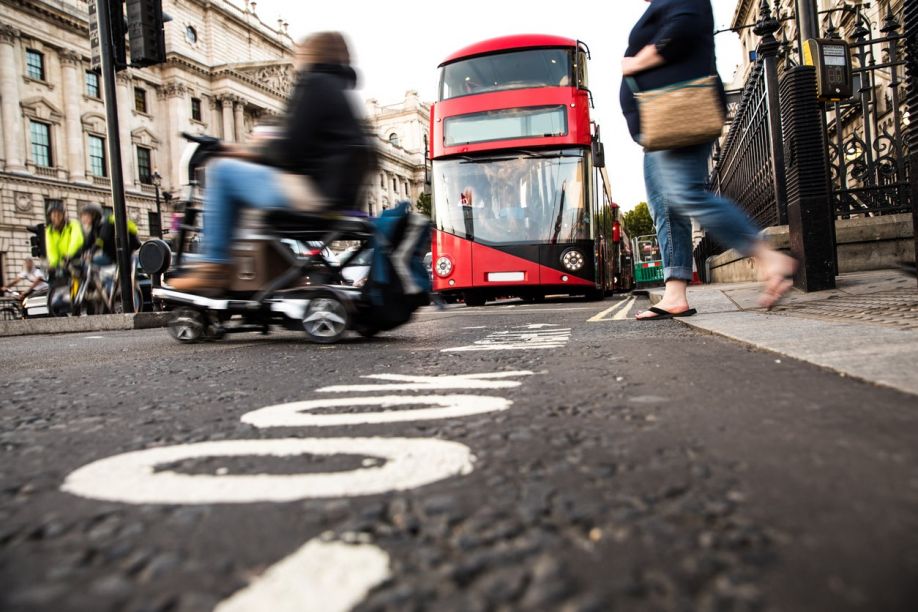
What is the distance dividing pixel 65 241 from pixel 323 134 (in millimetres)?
7729

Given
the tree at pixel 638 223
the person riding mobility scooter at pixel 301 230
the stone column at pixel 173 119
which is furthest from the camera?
the tree at pixel 638 223

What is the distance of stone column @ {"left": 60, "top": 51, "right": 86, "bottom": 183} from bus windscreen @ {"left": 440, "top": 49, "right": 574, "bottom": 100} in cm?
3280

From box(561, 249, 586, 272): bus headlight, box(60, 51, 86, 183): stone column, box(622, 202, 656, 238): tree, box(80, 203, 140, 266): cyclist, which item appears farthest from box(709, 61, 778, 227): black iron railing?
box(622, 202, 656, 238): tree

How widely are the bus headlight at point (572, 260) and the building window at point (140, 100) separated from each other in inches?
1554

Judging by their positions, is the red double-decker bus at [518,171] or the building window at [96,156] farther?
the building window at [96,156]

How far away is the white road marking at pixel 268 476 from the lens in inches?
42.8

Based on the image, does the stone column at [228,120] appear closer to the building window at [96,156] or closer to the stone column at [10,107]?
the building window at [96,156]

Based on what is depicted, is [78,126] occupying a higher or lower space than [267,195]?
higher

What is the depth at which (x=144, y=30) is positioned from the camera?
28.3 ft

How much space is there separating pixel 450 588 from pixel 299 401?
4.63 ft

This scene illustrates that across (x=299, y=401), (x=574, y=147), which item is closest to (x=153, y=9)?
(x=574, y=147)

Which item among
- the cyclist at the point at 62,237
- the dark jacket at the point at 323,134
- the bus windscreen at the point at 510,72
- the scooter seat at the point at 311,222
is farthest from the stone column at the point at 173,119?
the dark jacket at the point at 323,134

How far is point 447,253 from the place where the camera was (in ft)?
36.9

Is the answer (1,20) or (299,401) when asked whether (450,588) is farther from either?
(1,20)
